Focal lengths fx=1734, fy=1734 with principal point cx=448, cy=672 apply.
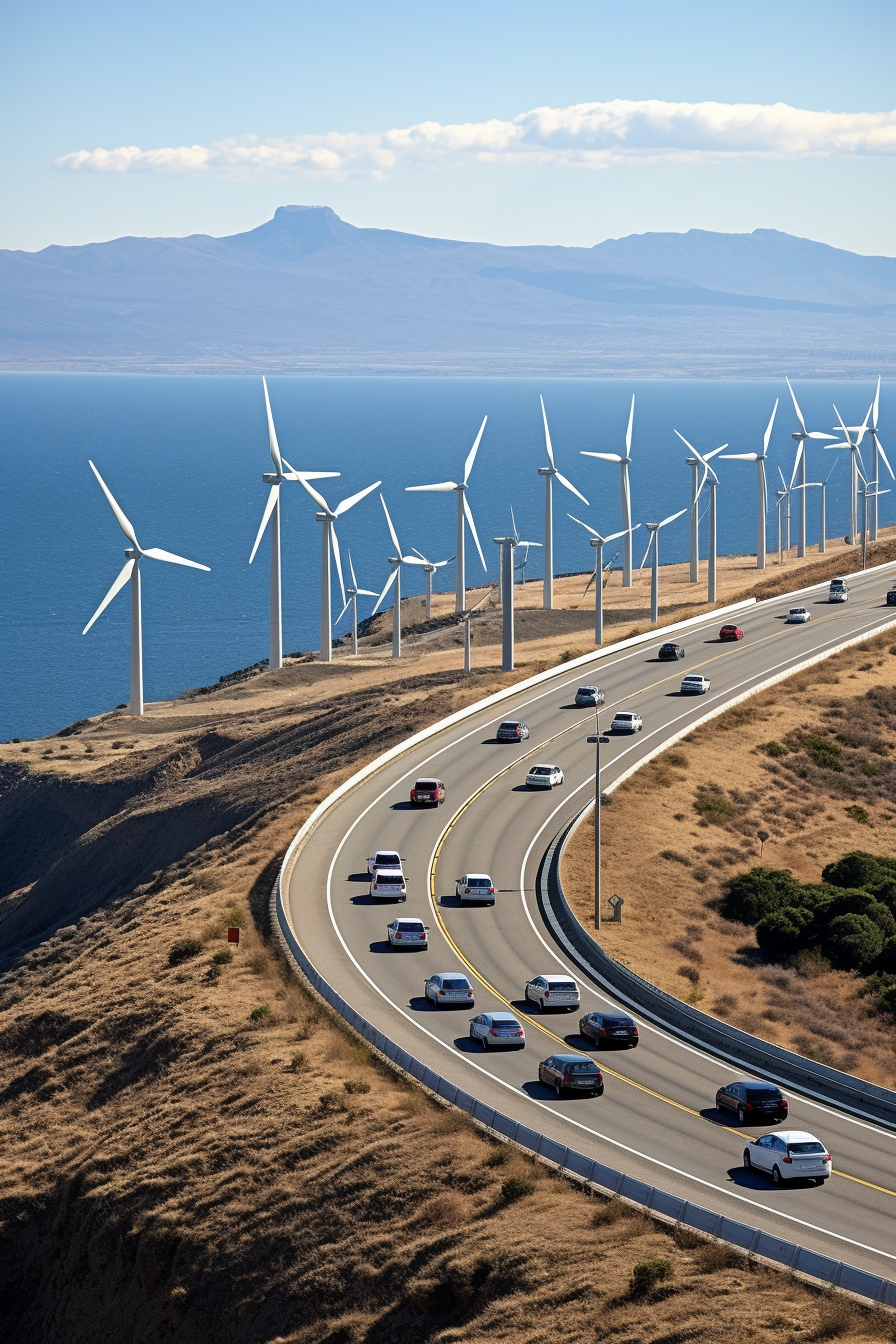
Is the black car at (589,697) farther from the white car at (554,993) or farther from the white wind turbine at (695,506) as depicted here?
the white wind turbine at (695,506)

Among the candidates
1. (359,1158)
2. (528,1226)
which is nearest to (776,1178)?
(528,1226)

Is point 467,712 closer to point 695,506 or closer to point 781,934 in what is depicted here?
point 781,934

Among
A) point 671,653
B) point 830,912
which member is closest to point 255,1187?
point 830,912

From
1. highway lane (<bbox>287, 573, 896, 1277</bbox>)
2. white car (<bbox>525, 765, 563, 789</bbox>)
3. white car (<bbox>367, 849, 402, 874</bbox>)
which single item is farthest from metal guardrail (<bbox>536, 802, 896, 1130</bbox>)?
white car (<bbox>525, 765, 563, 789</bbox>)

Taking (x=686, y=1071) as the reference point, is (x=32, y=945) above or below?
below

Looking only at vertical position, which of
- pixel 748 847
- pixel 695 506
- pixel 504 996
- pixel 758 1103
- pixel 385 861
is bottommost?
pixel 748 847

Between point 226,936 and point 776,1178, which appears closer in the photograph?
point 776,1178

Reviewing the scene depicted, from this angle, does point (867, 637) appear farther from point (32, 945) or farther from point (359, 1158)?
point (359, 1158)
